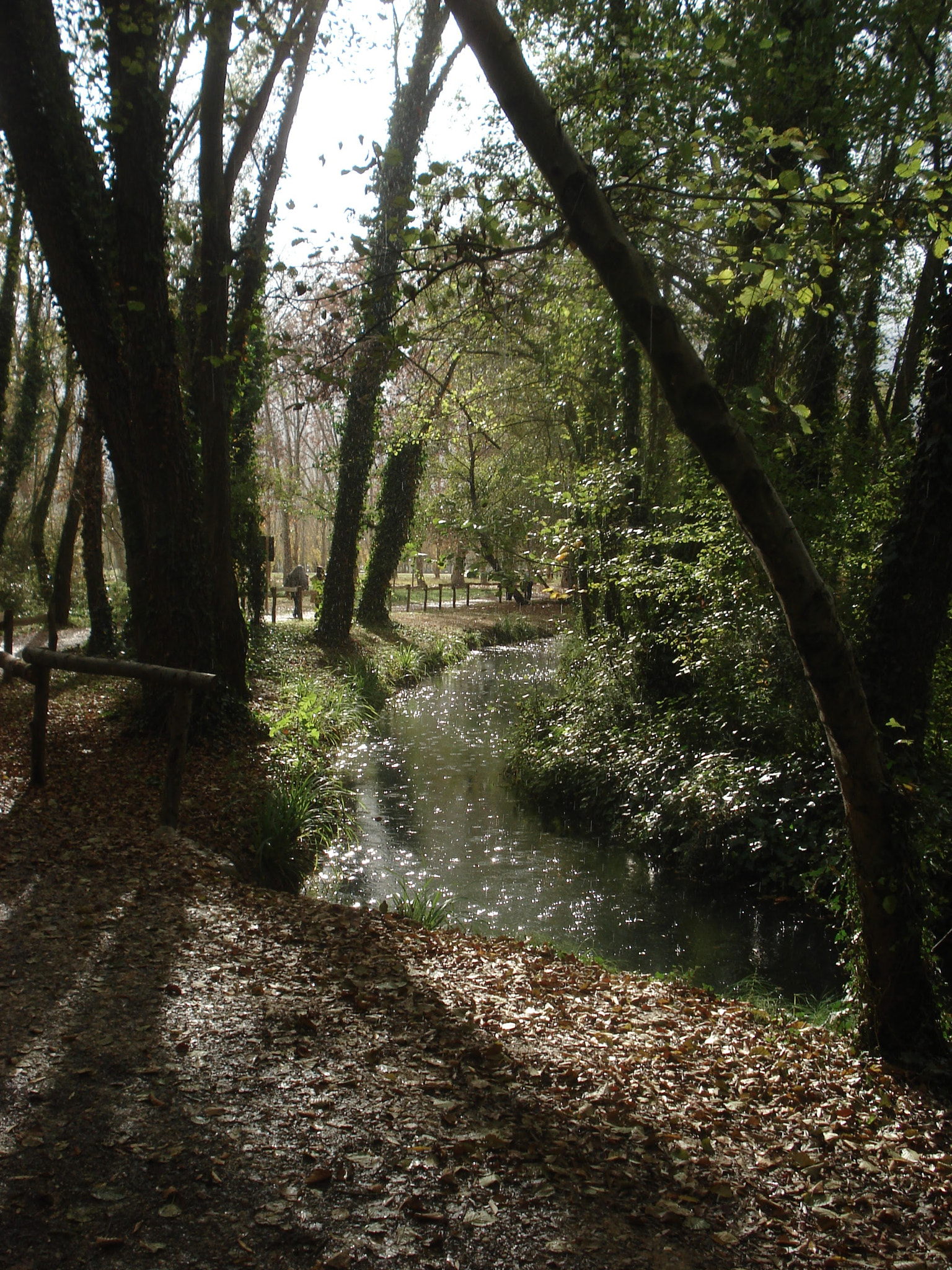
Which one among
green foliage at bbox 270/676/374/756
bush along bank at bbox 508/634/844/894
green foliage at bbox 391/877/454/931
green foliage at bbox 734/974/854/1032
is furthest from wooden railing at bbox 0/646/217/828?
bush along bank at bbox 508/634/844/894

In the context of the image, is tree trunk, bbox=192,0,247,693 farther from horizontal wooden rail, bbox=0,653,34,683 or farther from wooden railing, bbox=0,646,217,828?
wooden railing, bbox=0,646,217,828

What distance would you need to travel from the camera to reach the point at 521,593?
34.8 meters

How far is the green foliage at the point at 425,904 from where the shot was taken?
6559 mm

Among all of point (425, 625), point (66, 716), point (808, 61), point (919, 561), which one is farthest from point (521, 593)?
point (919, 561)

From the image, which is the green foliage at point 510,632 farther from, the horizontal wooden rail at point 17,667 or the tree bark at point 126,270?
the horizontal wooden rail at point 17,667

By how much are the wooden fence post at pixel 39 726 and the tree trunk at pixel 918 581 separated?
19.6ft

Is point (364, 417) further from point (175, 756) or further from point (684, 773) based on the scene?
point (175, 756)

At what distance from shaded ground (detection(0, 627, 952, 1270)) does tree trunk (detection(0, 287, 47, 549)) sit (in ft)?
54.9

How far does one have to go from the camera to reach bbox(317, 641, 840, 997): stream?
679 centimetres

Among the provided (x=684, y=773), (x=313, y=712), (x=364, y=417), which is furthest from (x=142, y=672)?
(x=364, y=417)

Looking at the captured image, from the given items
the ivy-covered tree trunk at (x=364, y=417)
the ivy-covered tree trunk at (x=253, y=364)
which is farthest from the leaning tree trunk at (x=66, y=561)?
the ivy-covered tree trunk at (x=364, y=417)

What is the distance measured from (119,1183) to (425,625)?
2335cm

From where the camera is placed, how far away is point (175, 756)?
21.5 feet

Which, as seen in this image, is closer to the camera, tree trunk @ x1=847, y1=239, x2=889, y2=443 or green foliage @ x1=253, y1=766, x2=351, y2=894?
green foliage @ x1=253, y1=766, x2=351, y2=894
